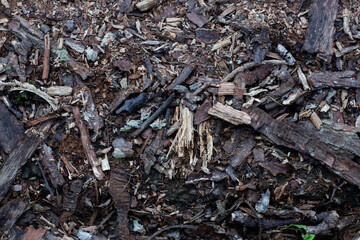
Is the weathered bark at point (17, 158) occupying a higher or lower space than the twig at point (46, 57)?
lower

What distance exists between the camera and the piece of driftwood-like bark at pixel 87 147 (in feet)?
11.7

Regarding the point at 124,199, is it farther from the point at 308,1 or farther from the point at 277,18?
the point at 308,1

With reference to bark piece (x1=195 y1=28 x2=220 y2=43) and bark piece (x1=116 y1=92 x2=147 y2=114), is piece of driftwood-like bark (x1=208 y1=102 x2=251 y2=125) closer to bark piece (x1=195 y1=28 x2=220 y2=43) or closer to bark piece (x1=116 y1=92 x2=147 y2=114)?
bark piece (x1=116 y1=92 x2=147 y2=114)

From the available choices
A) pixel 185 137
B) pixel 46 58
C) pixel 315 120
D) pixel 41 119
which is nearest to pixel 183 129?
pixel 185 137

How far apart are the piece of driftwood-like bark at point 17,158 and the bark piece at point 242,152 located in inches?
85.8

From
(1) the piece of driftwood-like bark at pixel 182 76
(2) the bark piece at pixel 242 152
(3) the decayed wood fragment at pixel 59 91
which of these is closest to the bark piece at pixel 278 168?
(2) the bark piece at pixel 242 152

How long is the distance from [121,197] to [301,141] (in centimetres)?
202

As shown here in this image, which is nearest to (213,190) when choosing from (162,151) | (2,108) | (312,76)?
(162,151)

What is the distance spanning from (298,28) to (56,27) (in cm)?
295

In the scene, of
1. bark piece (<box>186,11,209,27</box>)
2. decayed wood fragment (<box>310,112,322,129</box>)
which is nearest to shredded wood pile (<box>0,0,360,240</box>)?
decayed wood fragment (<box>310,112,322,129</box>)

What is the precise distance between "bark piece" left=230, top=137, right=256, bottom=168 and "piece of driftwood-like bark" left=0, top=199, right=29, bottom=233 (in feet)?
7.53

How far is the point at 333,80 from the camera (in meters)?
3.67

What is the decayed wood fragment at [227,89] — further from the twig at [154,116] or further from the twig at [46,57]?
the twig at [46,57]

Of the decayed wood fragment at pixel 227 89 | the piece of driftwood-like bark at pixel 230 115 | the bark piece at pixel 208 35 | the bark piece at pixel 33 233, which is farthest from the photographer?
the bark piece at pixel 208 35
